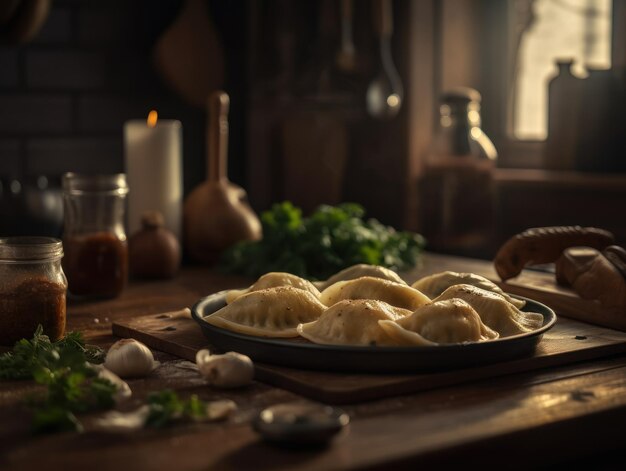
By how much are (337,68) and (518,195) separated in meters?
0.64

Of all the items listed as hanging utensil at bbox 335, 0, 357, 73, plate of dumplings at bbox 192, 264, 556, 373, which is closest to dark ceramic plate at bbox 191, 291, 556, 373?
plate of dumplings at bbox 192, 264, 556, 373

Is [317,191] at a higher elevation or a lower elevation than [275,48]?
lower

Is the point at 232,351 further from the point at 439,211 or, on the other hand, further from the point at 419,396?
the point at 439,211

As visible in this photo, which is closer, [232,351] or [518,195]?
[232,351]

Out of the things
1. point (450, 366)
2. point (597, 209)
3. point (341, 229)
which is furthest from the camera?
point (597, 209)

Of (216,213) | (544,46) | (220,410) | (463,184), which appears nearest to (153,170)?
(216,213)

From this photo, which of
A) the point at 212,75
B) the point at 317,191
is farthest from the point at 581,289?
the point at 212,75

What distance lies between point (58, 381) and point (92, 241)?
2.18ft

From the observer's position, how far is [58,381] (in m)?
0.92

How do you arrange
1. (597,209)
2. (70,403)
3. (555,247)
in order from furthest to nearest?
(597,209), (555,247), (70,403)

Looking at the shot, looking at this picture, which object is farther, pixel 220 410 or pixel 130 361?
pixel 130 361

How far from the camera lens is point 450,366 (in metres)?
1.02

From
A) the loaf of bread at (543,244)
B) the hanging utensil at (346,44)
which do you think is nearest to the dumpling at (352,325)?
the loaf of bread at (543,244)

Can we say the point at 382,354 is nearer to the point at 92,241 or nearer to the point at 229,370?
the point at 229,370
